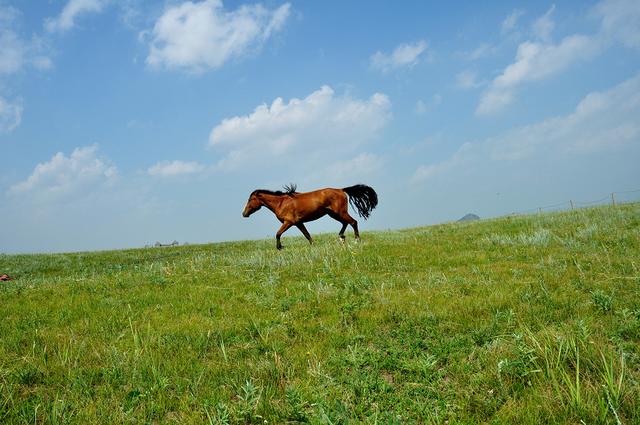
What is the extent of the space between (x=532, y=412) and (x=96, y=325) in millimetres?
6177

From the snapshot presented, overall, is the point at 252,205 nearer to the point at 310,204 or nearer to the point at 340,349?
the point at 310,204

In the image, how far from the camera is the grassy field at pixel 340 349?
3.63 meters

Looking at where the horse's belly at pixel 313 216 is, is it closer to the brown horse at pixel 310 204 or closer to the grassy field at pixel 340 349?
the brown horse at pixel 310 204

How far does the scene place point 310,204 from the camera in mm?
18688

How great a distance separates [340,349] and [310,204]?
1384 cm

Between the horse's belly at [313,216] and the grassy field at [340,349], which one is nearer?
the grassy field at [340,349]

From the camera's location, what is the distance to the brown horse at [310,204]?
18656mm

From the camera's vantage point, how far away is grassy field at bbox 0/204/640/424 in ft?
11.9

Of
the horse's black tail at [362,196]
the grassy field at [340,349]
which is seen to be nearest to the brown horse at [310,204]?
the horse's black tail at [362,196]

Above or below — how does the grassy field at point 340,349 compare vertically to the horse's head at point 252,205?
below

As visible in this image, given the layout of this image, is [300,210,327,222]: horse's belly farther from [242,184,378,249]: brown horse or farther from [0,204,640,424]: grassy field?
[0,204,640,424]: grassy field

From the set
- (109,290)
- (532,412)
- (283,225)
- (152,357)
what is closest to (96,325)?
(152,357)

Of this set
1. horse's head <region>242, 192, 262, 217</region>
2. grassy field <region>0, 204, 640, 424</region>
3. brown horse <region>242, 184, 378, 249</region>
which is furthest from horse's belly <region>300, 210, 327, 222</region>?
grassy field <region>0, 204, 640, 424</region>

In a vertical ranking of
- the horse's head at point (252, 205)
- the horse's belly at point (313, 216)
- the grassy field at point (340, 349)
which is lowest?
the grassy field at point (340, 349)
